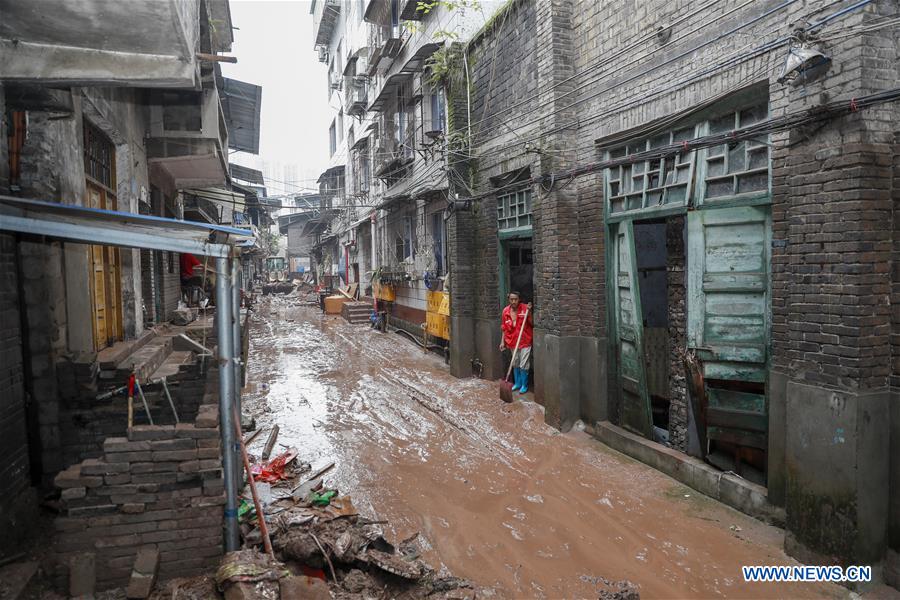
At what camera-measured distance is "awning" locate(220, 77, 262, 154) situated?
16016 millimetres

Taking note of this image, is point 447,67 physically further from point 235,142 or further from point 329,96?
point 329,96

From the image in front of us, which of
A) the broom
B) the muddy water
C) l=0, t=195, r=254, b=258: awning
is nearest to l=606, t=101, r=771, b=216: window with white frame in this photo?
the broom

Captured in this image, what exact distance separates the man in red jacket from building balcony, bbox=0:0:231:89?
6.54 meters

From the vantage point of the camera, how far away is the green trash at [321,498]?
535 centimetres

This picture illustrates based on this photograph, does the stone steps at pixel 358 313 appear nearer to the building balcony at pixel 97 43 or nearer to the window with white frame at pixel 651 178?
the window with white frame at pixel 651 178

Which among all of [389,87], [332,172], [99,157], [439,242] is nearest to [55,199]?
[99,157]

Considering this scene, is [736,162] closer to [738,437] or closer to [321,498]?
[738,437]

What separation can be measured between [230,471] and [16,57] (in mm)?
3787

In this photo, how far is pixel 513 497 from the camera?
587 cm

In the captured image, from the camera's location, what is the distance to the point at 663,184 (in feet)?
20.7

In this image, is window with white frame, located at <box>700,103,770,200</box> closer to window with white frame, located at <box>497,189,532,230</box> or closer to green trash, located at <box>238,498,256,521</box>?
window with white frame, located at <box>497,189,532,230</box>

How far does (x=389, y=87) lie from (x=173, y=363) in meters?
11.8

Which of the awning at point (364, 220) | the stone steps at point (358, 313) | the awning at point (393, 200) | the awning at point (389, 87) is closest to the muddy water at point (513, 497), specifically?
the awning at point (393, 200)

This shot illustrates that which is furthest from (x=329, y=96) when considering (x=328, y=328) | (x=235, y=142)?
(x=328, y=328)
